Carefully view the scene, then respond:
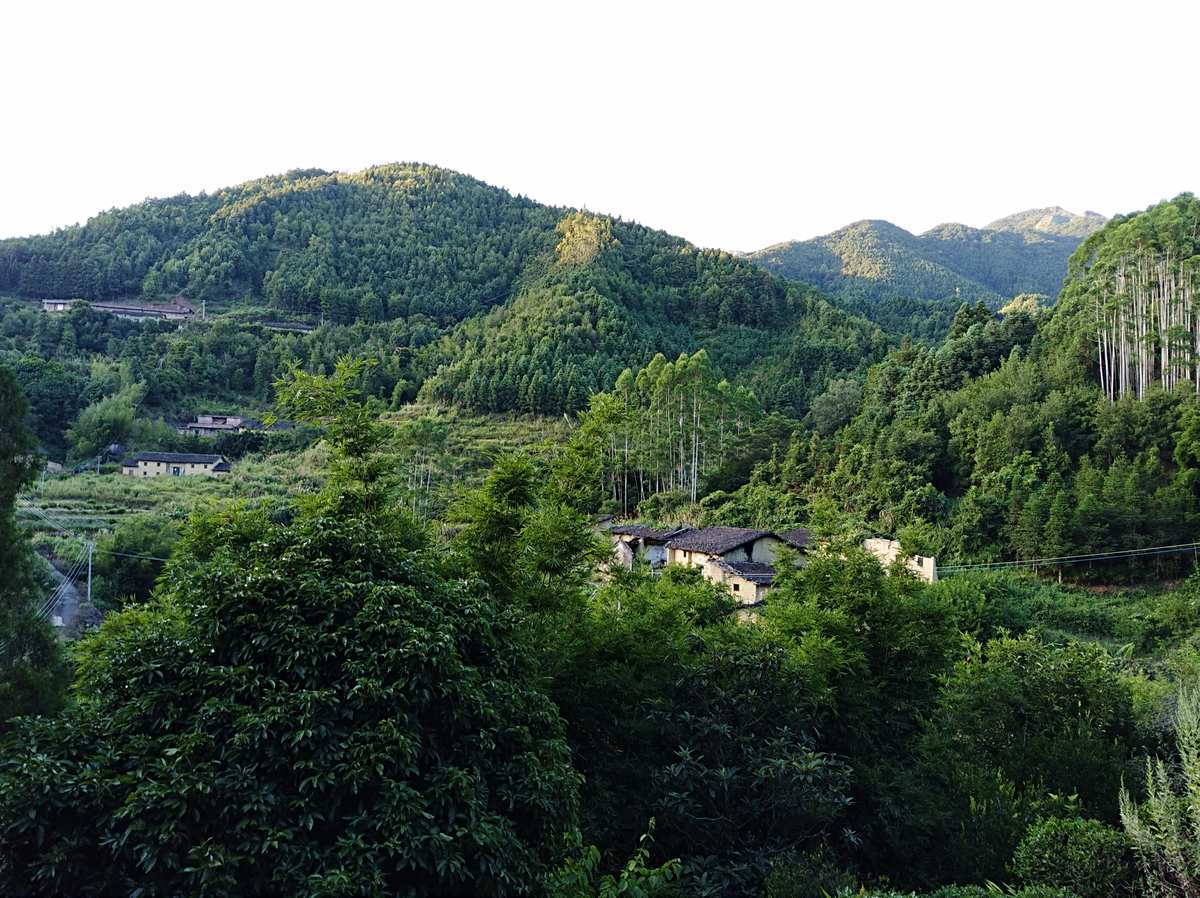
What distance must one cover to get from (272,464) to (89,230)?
53.2 metres

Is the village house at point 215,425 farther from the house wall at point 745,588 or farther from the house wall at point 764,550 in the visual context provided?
the house wall at point 745,588

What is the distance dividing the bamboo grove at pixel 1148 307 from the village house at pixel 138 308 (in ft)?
195

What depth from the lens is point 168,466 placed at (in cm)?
3556

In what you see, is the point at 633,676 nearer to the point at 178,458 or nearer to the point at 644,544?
the point at 644,544

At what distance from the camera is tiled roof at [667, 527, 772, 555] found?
2141cm

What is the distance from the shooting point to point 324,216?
83125 mm

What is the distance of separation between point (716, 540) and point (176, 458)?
26806mm

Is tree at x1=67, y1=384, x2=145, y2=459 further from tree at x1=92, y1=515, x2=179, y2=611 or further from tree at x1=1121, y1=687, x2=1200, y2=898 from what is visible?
tree at x1=1121, y1=687, x2=1200, y2=898

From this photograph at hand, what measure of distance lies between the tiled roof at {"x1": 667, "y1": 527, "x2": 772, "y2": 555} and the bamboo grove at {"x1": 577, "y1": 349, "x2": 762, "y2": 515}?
7751 mm

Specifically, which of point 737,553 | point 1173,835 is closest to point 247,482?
point 737,553

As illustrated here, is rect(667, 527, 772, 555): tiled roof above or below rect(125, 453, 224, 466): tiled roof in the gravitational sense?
below

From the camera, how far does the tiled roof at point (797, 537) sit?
21898mm

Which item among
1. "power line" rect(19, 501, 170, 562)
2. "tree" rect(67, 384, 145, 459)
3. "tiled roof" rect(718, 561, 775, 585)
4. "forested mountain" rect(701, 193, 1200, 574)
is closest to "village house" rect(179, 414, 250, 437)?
"tree" rect(67, 384, 145, 459)

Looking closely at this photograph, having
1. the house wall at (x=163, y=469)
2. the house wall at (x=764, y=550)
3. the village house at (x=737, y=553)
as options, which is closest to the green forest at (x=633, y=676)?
the village house at (x=737, y=553)
